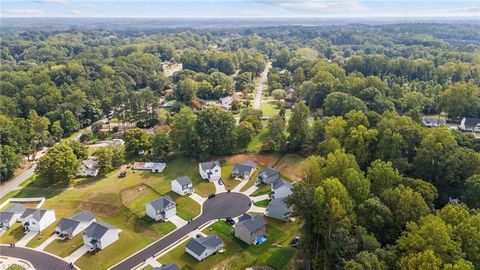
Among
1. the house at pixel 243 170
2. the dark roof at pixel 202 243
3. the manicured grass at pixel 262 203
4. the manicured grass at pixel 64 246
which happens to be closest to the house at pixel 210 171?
the house at pixel 243 170

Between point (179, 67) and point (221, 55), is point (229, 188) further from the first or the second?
point (179, 67)

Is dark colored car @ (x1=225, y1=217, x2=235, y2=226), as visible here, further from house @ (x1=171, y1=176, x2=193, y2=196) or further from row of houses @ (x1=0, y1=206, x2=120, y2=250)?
row of houses @ (x1=0, y1=206, x2=120, y2=250)

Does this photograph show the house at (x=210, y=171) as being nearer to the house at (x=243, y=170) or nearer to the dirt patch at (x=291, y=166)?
the house at (x=243, y=170)

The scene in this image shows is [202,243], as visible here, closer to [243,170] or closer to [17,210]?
[243,170]

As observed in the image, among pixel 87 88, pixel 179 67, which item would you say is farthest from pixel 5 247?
pixel 179 67

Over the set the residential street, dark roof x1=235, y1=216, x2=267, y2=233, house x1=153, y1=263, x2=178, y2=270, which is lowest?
house x1=153, y1=263, x2=178, y2=270

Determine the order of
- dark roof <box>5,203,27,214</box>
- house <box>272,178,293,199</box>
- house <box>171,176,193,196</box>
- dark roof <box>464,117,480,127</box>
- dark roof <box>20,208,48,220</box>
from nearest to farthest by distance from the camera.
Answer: dark roof <box>20,208,48,220</box>
dark roof <box>5,203,27,214</box>
house <box>272,178,293,199</box>
house <box>171,176,193,196</box>
dark roof <box>464,117,480,127</box>

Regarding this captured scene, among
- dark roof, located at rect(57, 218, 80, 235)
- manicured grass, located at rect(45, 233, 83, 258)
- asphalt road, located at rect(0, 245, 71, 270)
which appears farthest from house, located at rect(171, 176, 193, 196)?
asphalt road, located at rect(0, 245, 71, 270)
